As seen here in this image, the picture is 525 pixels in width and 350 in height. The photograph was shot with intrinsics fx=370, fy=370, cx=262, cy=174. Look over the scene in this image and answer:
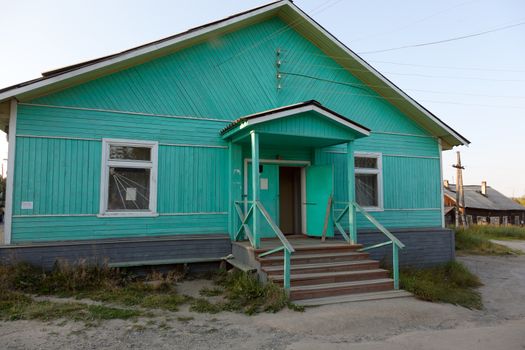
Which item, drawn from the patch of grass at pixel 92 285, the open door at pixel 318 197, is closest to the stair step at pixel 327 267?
the patch of grass at pixel 92 285

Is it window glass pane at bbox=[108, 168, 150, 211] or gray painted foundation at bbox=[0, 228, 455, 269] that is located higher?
window glass pane at bbox=[108, 168, 150, 211]

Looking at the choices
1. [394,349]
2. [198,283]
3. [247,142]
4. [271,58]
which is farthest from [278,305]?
[271,58]

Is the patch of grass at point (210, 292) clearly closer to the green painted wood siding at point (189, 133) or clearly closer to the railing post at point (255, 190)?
the railing post at point (255, 190)

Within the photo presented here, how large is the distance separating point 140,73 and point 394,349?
7.33m

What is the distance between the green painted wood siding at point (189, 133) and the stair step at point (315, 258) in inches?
86.0

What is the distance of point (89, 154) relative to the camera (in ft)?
25.6

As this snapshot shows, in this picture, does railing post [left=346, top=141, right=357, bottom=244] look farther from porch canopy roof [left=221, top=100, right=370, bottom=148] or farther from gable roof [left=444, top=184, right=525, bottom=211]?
gable roof [left=444, top=184, right=525, bottom=211]

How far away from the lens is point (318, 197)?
9.45m

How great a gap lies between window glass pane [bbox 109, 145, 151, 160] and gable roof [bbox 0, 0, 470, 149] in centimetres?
159

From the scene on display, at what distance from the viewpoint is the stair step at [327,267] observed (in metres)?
6.77

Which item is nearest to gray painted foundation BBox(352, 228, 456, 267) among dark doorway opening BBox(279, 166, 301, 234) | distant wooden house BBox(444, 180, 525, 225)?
dark doorway opening BBox(279, 166, 301, 234)

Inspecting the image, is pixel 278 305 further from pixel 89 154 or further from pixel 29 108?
pixel 29 108

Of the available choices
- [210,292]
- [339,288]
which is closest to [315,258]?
[339,288]

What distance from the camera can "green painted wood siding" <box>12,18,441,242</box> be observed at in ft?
24.6
